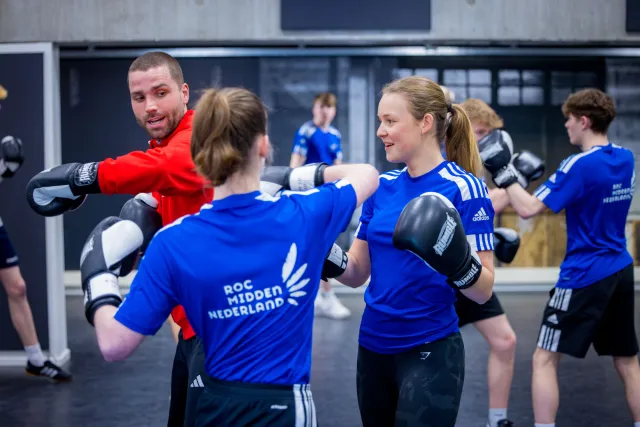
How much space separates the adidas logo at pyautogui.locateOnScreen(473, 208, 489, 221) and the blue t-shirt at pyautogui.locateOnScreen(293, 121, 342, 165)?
4109 mm

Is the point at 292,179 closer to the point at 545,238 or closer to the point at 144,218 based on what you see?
the point at 144,218

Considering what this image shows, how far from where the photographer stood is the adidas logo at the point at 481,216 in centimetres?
204

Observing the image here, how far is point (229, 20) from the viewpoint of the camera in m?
6.50

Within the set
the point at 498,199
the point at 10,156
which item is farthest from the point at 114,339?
the point at 10,156

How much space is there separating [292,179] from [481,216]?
574 mm

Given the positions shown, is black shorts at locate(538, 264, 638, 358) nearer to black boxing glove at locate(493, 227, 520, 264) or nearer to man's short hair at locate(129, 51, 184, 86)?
black boxing glove at locate(493, 227, 520, 264)

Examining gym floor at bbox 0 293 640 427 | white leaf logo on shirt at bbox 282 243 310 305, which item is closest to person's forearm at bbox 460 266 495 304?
white leaf logo on shirt at bbox 282 243 310 305

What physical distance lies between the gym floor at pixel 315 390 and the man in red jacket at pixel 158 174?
5.45 ft

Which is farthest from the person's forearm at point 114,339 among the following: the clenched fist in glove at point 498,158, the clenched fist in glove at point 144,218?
the clenched fist in glove at point 498,158

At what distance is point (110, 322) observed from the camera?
1.40 meters

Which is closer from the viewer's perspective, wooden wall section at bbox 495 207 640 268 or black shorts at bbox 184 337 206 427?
black shorts at bbox 184 337 206 427

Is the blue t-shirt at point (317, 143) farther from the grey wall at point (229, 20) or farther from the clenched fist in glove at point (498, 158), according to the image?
the clenched fist in glove at point (498, 158)

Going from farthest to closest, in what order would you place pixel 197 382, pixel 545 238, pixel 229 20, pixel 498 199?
1. pixel 545 238
2. pixel 229 20
3. pixel 498 199
4. pixel 197 382

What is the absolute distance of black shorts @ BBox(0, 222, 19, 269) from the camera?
404 cm
